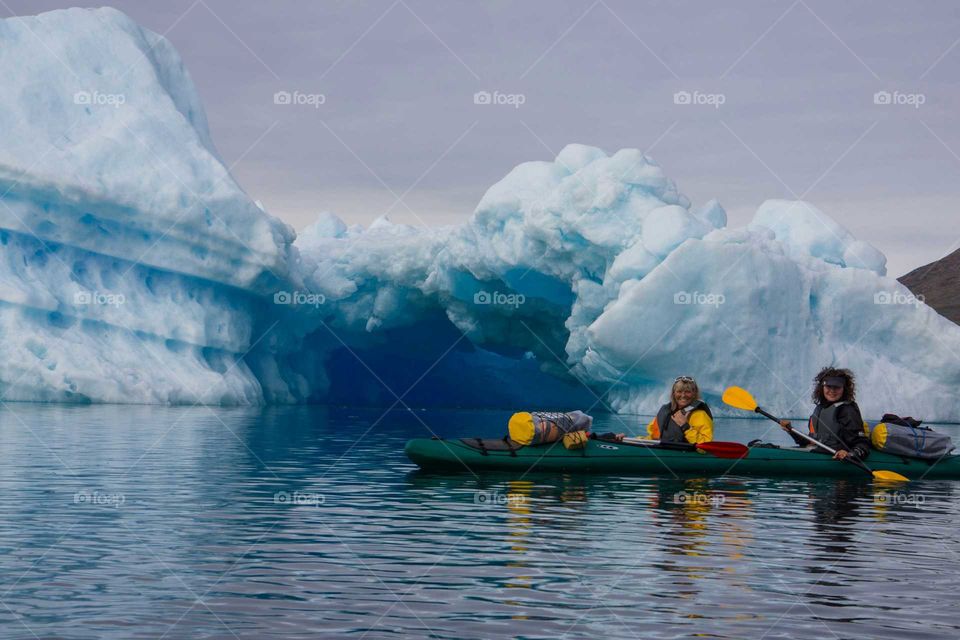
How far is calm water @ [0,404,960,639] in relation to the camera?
5961mm

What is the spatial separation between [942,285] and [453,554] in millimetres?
124597

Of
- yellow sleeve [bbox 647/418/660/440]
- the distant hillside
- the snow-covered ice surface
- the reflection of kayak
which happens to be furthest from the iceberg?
the distant hillside

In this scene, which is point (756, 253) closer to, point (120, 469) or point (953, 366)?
point (953, 366)

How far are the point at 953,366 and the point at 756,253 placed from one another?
6435 millimetres

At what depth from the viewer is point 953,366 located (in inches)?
1235

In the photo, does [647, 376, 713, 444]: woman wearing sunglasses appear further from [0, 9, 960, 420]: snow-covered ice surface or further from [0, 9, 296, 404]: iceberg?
[0, 9, 296, 404]: iceberg

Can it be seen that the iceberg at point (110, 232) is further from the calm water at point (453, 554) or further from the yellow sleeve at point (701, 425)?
the yellow sleeve at point (701, 425)

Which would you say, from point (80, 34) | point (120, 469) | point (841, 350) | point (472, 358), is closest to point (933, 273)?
point (472, 358)

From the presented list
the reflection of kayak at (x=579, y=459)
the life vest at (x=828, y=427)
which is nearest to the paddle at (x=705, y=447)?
the reflection of kayak at (x=579, y=459)

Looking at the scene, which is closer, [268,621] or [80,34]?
[268,621]

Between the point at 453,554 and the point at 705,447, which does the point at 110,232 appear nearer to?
the point at 705,447

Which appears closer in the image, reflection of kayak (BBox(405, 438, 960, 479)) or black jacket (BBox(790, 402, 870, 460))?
reflection of kayak (BBox(405, 438, 960, 479))

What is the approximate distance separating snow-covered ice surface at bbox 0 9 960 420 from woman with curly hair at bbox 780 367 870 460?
14.4 m

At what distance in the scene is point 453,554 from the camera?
26.1 ft
